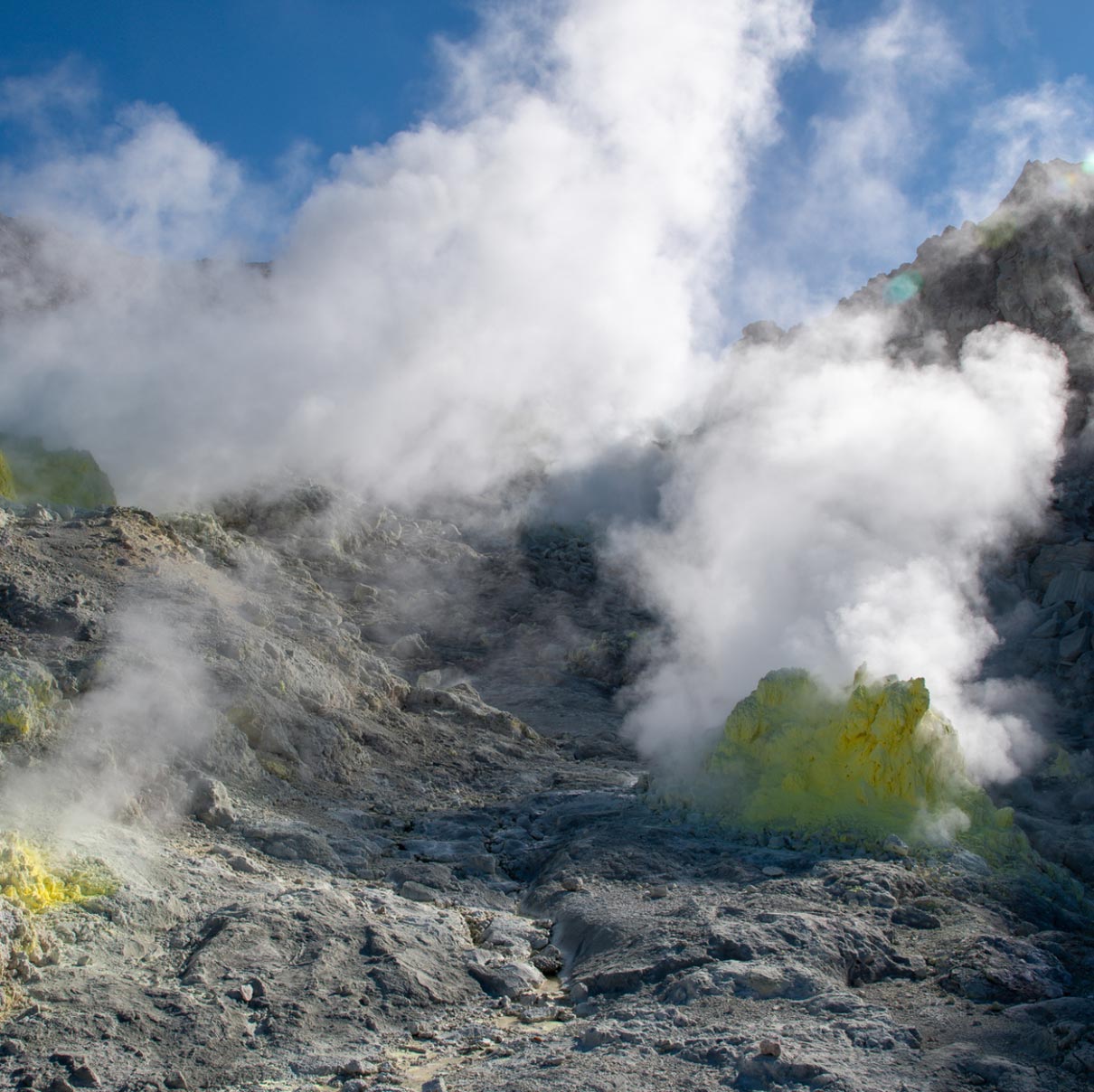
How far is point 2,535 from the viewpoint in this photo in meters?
10.5

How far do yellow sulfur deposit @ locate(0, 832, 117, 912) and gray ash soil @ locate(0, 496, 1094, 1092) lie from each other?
160mm

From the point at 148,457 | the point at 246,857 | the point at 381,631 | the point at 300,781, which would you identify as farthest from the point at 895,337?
the point at 246,857

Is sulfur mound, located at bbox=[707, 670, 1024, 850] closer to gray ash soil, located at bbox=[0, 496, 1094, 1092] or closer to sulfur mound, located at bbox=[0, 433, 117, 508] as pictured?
gray ash soil, located at bbox=[0, 496, 1094, 1092]

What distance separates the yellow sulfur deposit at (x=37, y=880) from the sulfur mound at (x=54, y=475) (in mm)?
9293

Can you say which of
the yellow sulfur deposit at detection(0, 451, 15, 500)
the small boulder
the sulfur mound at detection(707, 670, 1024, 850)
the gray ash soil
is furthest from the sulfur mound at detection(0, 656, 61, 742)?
the yellow sulfur deposit at detection(0, 451, 15, 500)

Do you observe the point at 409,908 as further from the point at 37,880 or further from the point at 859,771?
the point at 859,771

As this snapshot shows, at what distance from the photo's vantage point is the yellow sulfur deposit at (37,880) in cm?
546

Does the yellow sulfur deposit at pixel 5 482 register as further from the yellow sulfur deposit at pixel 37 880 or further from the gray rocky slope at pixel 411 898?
the yellow sulfur deposit at pixel 37 880

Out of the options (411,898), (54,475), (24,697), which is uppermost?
(54,475)

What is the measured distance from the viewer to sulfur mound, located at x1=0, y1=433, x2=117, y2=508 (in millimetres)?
14508

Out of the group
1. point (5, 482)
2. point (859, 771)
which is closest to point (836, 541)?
point (859, 771)

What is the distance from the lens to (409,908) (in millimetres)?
6633

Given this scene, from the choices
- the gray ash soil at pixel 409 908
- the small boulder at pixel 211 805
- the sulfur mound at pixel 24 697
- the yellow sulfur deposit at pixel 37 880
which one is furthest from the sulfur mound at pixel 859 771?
the sulfur mound at pixel 24 697

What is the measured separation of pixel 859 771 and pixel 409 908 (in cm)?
401
